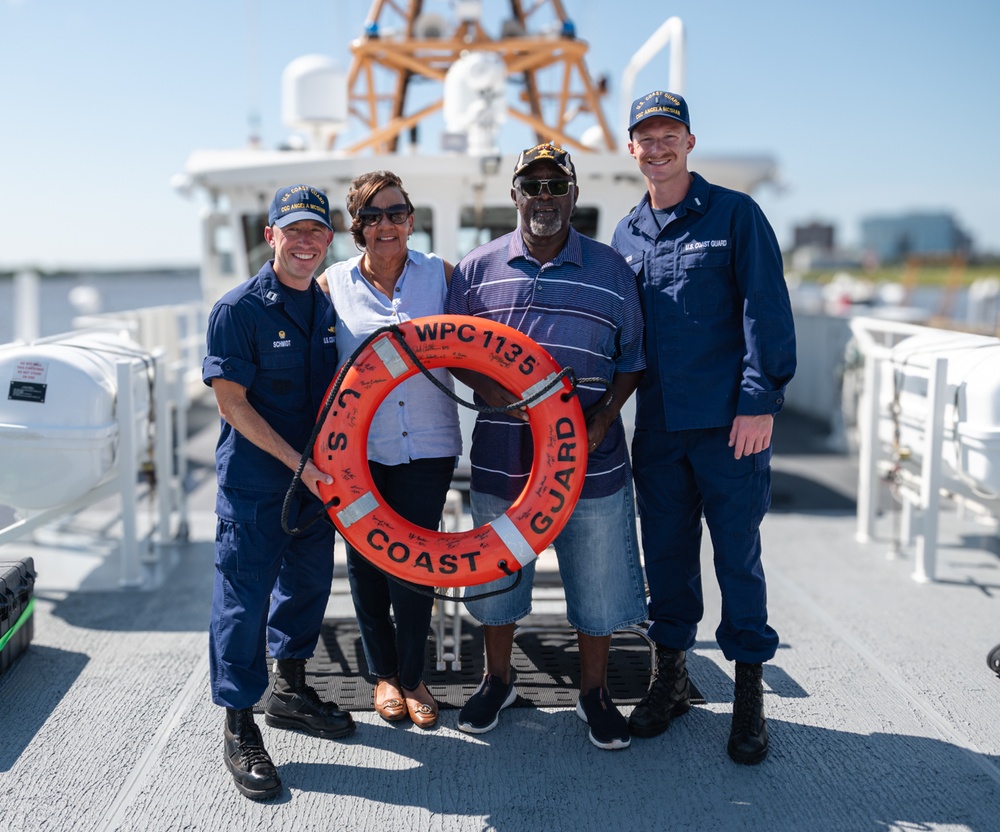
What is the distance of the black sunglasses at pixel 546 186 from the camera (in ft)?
7.48

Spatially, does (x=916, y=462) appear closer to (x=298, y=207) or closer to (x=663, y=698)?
(x=663, y=698)

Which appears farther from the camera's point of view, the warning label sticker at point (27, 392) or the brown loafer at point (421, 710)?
the warning label sticker at point (27, 392)

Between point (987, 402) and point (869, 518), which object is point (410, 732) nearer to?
point (987, 402)

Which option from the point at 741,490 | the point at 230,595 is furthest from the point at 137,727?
the point at 741,490

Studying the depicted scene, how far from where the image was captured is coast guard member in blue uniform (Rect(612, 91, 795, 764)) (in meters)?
2.33

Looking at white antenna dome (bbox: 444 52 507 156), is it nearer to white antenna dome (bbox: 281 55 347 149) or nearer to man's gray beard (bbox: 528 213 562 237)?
white antenna dome (bbox: 281 55 347 149)

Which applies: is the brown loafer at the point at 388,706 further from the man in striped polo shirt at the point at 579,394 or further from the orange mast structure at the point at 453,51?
the orange mast structure at the point at 453,51

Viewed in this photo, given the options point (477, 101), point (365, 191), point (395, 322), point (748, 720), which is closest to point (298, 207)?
point (365, 191)

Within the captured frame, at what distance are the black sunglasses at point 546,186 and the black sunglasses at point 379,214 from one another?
0.33 meters

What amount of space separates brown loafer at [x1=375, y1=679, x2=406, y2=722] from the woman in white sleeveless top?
8 cm

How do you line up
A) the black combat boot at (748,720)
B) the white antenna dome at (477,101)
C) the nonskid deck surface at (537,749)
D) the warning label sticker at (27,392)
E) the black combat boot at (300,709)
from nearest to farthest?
1. the nonskid deck surface at (537,749)
2. the black combat boot at (748,720)
3. the black combat boot at (300,709)
4. the warning label sticker at (27,392)
5. the white antenna dome at (477,101)

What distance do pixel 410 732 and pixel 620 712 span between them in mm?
624

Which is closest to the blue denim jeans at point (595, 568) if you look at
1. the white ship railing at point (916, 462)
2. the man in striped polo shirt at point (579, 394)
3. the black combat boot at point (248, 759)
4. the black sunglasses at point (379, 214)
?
the man in striped polo shirt at point (579, 394)

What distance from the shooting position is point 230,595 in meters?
2.31
